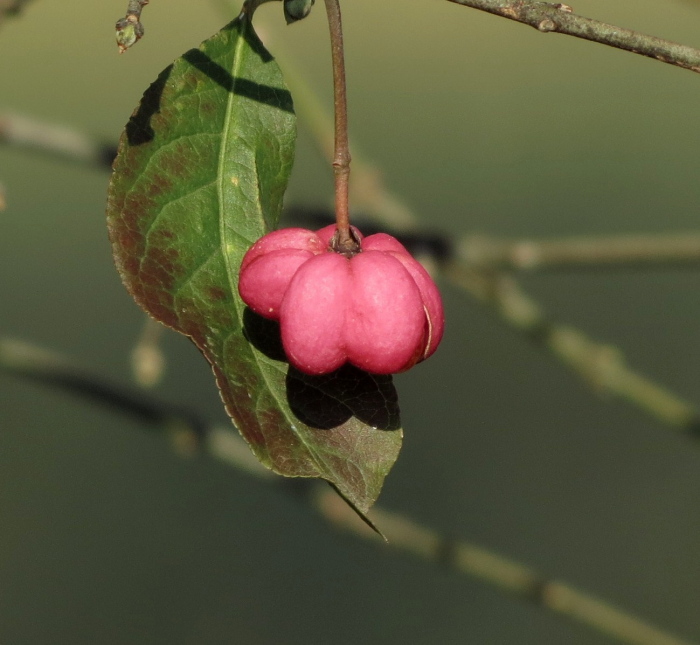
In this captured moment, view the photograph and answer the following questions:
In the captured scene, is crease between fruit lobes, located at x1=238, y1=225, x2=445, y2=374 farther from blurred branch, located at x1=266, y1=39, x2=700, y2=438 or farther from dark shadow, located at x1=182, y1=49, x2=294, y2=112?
blurred branch, located at x1=266, y1=39, x2=700, y2=438

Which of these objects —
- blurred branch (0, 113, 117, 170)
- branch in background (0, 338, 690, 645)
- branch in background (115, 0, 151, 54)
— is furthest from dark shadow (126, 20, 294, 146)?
branch in background (0, 338, 690, 645)

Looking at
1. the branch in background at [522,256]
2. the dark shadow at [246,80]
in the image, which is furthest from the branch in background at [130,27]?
the branch in background at [522,256]

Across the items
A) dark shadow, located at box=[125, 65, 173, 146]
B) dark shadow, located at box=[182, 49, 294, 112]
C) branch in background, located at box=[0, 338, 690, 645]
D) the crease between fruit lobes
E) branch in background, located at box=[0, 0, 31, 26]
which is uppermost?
branch in background, located at box=[0, 0, 31, 26]

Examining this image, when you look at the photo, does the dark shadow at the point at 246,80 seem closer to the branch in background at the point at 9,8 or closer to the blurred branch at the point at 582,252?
the branch in background at the point at 9,8

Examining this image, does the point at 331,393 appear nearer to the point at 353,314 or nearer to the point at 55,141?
the point at 353,314

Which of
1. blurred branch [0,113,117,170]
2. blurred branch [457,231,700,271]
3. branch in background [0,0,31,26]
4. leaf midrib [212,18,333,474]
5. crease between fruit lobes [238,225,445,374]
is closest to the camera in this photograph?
crease between fruit lobes [238,225,445,374]

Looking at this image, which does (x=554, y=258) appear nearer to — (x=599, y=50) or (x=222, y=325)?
(x=222, y=325)
